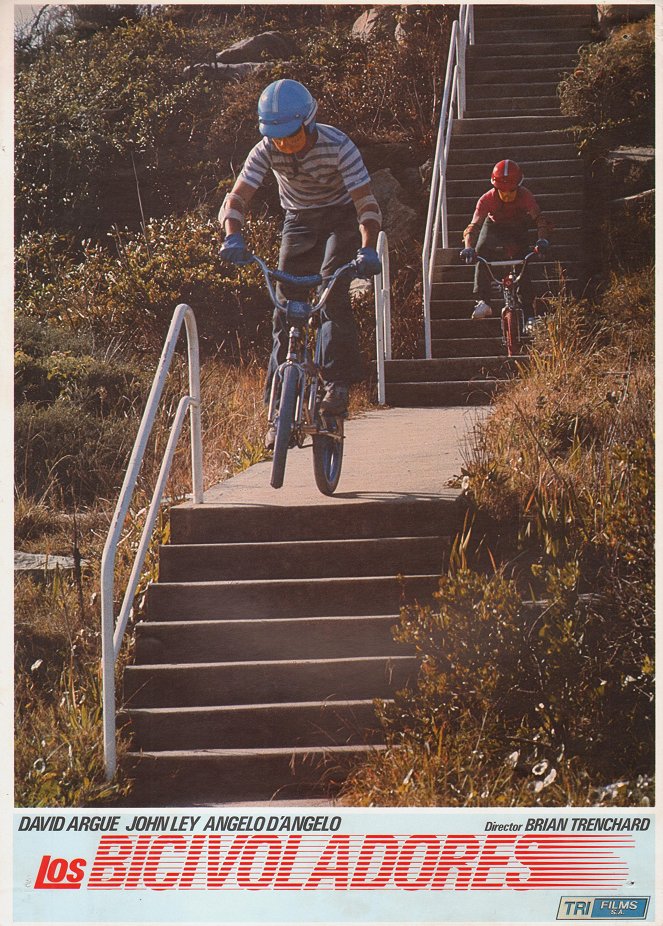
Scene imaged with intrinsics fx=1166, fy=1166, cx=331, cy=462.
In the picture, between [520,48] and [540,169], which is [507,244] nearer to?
[520,48]

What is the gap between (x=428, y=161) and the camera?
11109 mm

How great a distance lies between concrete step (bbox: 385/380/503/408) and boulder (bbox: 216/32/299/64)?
2449mm

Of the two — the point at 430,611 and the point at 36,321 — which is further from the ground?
the point at 36,321

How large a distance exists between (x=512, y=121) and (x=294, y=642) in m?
6.14

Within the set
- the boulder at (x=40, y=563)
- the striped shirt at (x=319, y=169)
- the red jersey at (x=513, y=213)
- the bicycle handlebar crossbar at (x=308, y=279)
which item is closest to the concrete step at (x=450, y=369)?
the red jersey at (x=513, y=213)

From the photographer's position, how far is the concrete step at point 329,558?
538 cm

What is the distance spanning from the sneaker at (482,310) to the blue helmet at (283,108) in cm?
307

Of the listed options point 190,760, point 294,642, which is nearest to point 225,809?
point 190,760

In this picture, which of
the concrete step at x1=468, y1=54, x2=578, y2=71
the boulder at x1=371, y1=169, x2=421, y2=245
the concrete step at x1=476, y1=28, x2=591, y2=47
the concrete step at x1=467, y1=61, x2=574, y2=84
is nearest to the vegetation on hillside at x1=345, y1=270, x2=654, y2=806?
the concrete step at x1=476, y1=28, x2=591, y2=47

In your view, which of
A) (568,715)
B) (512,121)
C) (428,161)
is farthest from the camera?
(428,161)

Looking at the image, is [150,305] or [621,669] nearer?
[621,669]

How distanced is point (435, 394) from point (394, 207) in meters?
3.23

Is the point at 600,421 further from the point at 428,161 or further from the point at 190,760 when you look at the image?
the point at 428,161

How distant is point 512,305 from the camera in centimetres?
773
